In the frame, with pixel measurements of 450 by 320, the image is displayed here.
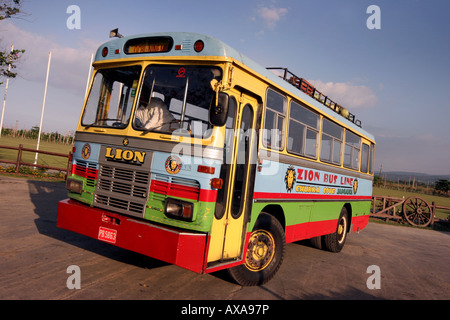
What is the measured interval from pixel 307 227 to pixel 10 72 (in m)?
14.8

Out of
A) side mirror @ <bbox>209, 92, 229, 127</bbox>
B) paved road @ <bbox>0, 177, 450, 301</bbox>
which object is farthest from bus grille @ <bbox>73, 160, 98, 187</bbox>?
side mirror @ <bbox>209, 92, 229, 127</bbox>

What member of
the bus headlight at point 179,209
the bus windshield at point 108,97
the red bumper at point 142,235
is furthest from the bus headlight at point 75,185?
the bus headlight at point 179,209

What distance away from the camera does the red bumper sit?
412 centimetres

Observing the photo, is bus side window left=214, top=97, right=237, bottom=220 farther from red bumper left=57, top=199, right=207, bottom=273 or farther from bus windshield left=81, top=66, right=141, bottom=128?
bus windshield left=81, top=66, right=141, bottom=128

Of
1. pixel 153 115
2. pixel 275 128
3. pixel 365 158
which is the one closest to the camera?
pixel 153 115

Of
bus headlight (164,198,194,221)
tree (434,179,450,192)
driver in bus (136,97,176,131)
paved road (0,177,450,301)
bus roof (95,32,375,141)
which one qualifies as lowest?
paved road (0,177,450,301)

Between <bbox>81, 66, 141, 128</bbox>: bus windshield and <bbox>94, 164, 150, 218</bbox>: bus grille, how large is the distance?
31.4 inches

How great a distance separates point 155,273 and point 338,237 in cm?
539

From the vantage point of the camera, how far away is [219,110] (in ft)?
13.4

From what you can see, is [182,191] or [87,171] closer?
[182,191]

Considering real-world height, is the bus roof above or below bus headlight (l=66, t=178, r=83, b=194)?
above

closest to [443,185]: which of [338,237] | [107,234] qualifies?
[338,237]

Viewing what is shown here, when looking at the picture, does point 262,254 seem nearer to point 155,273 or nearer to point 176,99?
point 155,273

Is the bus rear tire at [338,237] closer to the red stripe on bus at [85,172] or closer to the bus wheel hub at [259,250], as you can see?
the bus wheel hub at [259,250]
